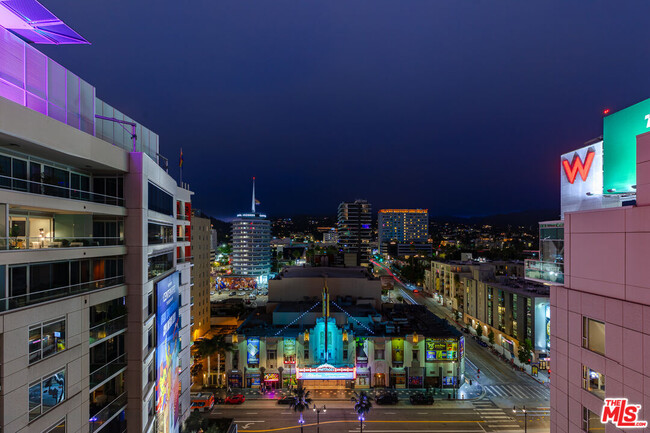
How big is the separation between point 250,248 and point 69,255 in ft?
436

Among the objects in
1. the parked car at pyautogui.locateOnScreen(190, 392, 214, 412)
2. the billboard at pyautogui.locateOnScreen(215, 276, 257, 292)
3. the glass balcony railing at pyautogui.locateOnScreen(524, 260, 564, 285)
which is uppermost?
the glass balcony railing at pyautogui.locateOnScreen(524, 260, 564, 285)

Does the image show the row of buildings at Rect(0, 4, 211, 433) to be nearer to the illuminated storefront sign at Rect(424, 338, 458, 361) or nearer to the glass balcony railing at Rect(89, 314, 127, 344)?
the glass balcony railing at Rect(89, 314, 127, 344)

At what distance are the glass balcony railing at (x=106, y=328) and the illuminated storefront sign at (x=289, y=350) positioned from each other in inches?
1597

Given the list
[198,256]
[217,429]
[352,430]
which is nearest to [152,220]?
[217,429]

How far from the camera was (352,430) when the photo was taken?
140 feet

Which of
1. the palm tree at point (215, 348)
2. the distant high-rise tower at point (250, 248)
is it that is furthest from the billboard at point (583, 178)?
the distant high-rise tower at point (250, 248)

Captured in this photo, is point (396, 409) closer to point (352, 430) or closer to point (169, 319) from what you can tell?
point (352, 430)

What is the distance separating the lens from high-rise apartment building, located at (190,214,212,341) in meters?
76.4

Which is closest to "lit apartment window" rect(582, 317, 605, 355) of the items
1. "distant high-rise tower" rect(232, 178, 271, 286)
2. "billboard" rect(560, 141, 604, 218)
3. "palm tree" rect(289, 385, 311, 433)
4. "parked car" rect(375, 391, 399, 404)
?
"billboard" rect(560, 141, 604, 218)

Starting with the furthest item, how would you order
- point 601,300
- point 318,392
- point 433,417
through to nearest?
point 318,392, point 433,417, point 601,300

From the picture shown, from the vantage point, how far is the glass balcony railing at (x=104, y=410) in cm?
1766

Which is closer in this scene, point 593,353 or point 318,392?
point 593,353

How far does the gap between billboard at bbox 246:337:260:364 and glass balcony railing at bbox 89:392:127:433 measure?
3847 centimetres

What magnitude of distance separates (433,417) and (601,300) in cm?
4105
